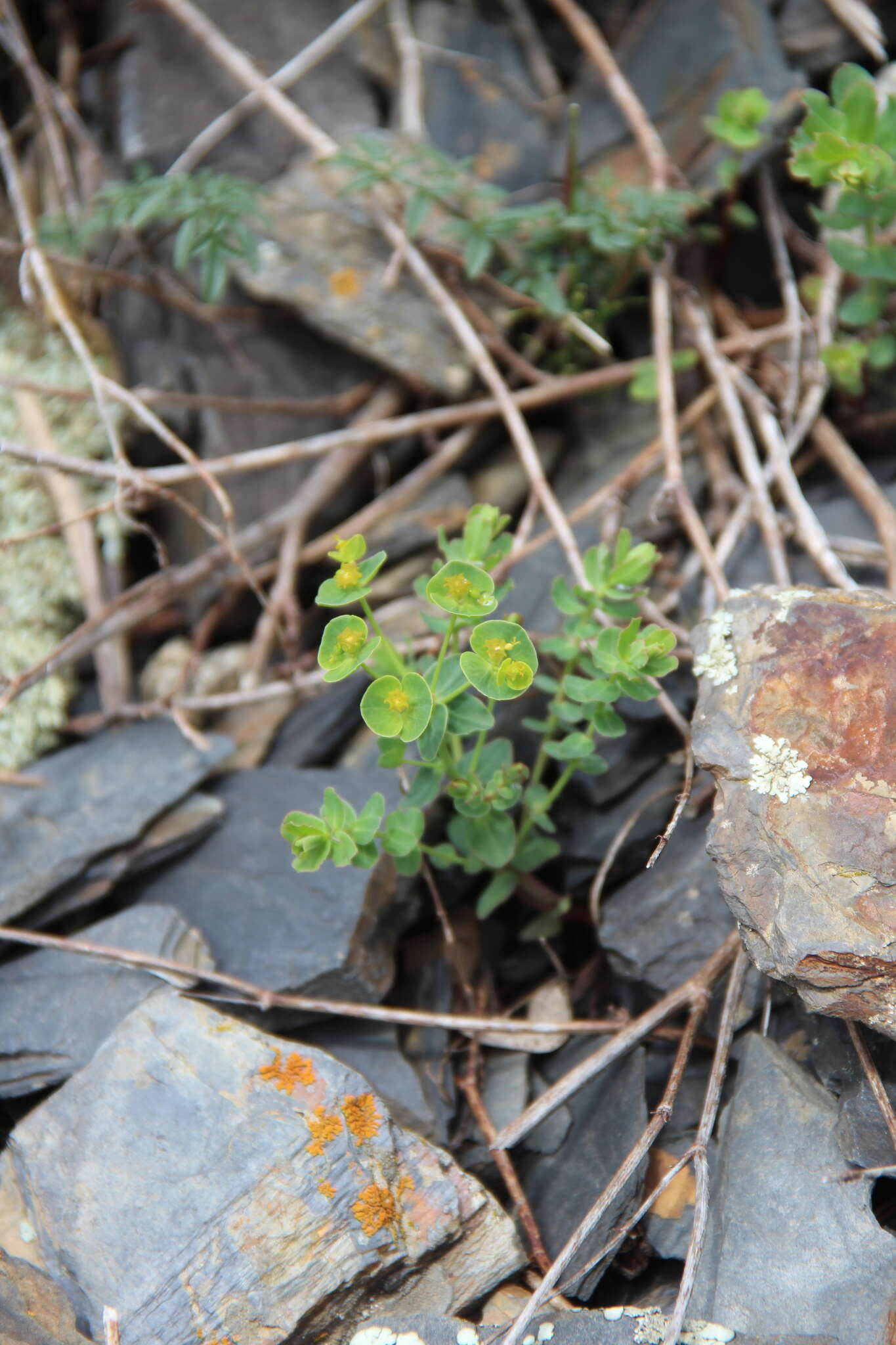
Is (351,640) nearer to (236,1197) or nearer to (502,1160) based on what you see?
(236,1197)

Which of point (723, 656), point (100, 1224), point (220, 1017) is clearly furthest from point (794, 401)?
point (100, 1224)

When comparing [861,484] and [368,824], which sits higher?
[368,824]

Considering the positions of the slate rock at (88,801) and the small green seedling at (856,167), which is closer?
the small green seedling at (856,167)

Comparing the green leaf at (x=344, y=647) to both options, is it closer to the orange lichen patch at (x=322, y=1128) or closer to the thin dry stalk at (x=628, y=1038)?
the orange lichen patch at (x=322, y=1128)

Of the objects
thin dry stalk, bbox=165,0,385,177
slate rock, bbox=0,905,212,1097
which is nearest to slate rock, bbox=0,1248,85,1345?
slate rock, bbox=0,905,212,1097

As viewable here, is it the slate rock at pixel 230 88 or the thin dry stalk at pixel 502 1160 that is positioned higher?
the slate rock at pixel 230 88

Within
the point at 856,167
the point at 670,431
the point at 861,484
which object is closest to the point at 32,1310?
the point at 670,431

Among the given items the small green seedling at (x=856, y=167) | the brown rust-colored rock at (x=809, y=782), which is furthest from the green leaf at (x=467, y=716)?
the small green seedling at (x=856, y=167)
